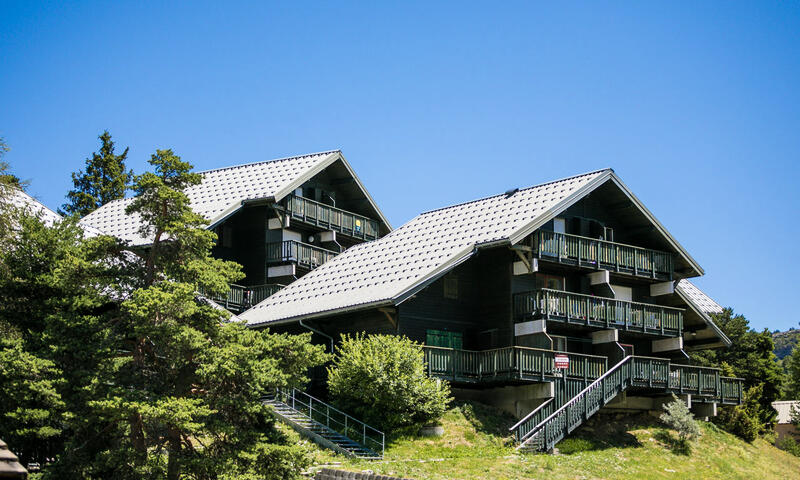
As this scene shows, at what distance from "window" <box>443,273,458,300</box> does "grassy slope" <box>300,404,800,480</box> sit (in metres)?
4.82

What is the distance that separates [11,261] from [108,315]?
3.27m

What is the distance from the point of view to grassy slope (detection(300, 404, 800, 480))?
31.1 metres

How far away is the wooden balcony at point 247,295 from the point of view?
48.6m

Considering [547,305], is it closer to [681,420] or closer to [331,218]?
[681,420]

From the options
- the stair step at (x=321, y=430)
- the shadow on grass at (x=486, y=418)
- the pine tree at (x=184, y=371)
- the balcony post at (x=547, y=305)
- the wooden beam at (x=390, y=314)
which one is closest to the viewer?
the pine tree at (x=184, y=371)

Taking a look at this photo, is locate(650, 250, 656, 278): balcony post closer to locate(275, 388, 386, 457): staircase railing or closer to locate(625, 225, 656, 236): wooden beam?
locate(625, 225, 656, 236): wooden beam

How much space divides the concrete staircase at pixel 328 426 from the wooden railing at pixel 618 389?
549 cm

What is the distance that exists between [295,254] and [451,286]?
11321 mm

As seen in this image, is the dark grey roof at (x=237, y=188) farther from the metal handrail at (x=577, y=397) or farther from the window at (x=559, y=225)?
the metal handrail at (x=577, y=397)

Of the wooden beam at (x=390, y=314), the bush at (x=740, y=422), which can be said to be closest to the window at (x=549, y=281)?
the wooden beam at (x=390, y=314)

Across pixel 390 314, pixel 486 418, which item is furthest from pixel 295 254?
pixel 486 418

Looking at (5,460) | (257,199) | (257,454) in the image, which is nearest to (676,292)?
(257,199)

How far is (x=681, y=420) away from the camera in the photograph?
132ft

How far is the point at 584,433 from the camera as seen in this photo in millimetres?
39688
